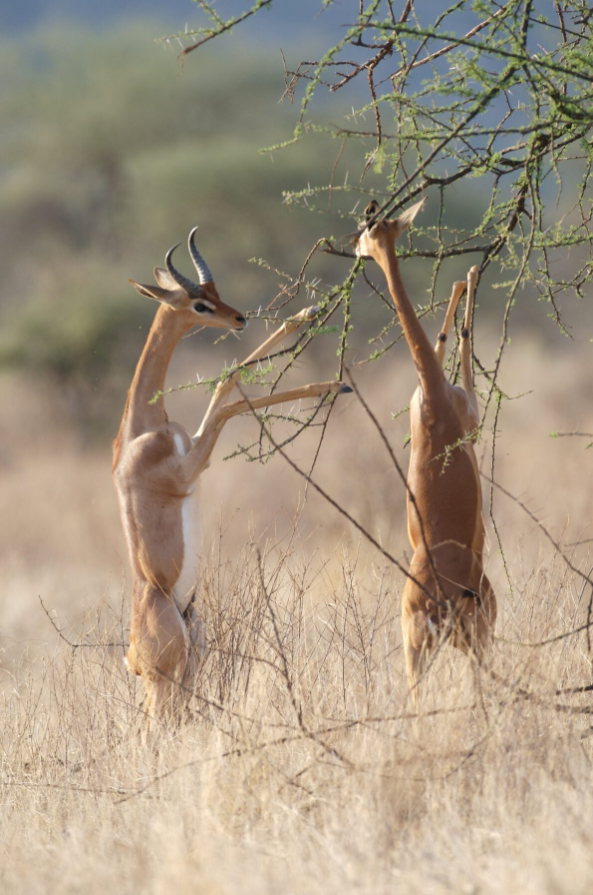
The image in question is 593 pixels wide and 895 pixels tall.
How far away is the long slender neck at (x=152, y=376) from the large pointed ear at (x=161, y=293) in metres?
0.08

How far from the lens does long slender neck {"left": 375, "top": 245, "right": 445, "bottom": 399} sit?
358cm

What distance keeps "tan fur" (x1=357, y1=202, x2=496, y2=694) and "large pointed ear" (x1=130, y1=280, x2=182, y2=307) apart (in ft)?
4.81

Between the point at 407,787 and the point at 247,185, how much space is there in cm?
2260

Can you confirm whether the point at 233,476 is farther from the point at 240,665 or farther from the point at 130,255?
the point at 130,255

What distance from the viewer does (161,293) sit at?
4938mm

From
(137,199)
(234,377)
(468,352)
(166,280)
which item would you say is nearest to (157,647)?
(234,377)

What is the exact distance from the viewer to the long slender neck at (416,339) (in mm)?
3580

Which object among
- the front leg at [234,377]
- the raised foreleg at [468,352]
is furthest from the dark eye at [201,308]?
the raised foreleg at [468,352]

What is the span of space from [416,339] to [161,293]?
1.72 m

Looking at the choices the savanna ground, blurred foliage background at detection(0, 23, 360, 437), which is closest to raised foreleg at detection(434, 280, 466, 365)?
the savanna ground

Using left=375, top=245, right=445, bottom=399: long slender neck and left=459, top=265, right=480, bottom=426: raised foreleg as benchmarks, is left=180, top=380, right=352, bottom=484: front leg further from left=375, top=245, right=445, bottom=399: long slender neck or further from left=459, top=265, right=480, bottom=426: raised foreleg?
left=375, top=245, right=445, bottom=399: long slender neck

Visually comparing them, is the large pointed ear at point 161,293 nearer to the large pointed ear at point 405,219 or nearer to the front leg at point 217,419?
the front leg at point 217,419

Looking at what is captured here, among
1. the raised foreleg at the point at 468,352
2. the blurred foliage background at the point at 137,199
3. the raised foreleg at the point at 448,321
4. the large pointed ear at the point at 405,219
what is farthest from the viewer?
the blurred foliage background at the point at 137,199

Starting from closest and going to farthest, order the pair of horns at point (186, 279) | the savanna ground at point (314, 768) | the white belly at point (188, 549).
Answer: the savanna ground at point (314, 768)
the white belly at point (188, 549)
the pair of horns at point (186, 279)
